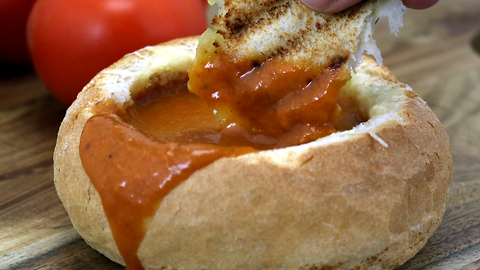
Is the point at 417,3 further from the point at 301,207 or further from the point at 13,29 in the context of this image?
the point at 13,29

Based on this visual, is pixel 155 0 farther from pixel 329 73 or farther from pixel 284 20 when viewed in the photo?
pixel 329 73

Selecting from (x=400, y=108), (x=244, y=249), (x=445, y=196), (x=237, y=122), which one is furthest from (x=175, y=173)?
(x=445, y=196)

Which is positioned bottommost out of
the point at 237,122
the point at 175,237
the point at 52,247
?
the point at 52,247

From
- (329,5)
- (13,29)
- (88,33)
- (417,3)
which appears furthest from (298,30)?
(13,29)

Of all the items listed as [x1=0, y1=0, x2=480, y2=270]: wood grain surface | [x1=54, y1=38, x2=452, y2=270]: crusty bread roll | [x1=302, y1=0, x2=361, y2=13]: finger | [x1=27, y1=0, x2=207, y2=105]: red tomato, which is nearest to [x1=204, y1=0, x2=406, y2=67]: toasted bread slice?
[x1=302, y1=0, x2=361, y2=13]: finger

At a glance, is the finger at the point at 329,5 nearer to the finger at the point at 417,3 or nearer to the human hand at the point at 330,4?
the human hand at the point at 330,4

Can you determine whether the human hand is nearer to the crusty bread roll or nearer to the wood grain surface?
the crusty bread roll

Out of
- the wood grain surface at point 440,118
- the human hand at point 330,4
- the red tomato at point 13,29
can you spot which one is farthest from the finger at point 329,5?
the red tomato at point 13,29
